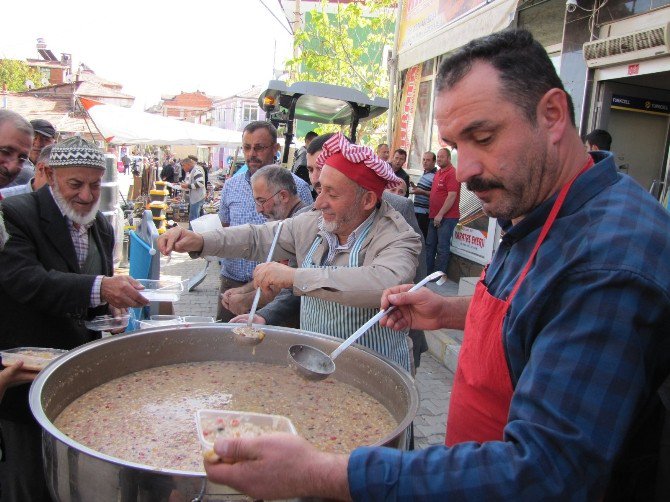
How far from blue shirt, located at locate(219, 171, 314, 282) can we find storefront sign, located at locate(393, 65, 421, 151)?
22.4ft

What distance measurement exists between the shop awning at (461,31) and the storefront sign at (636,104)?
4.95 feet

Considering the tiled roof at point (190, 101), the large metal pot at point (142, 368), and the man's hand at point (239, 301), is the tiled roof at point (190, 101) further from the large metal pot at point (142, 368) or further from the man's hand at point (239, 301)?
the large metal pot at point (142, 368)

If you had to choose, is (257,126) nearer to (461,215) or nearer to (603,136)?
(603,136)

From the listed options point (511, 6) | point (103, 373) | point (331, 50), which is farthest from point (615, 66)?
point (331, 50)

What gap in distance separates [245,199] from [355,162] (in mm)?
2033

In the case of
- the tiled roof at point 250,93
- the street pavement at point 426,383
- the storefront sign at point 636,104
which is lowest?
the street pavement at point 426,383

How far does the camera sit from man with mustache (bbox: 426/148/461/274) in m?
7.60

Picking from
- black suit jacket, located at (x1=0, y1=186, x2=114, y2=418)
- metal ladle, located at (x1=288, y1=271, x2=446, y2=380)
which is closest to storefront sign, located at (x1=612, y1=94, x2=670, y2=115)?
metal ladle, located at (x1=288, y1=271, x2=446, y2=380)

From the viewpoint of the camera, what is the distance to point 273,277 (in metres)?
1.94

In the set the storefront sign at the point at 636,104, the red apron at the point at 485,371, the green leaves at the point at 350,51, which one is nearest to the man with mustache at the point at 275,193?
the red apron at the point at 485,371

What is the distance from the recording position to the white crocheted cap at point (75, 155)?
2.40 meters

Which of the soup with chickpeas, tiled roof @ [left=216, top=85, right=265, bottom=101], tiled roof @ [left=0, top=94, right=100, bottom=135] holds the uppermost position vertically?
→ tiled roof @ [left=216, top=85, right=265, bottom=101]

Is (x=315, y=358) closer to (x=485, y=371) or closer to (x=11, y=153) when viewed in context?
(x=485, y=371)

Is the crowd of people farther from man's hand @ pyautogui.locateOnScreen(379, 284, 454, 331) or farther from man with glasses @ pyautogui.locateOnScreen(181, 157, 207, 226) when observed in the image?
man with glasses @ pyautogui.locateOnScreen(181, 157, 207, 226)
